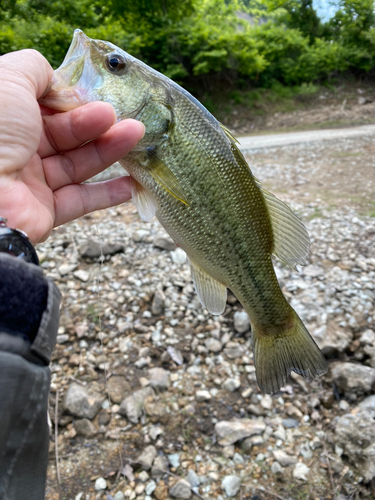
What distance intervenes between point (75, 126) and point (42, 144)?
41cm

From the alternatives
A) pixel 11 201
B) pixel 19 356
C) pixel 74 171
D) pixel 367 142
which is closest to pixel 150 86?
pixel 74 171

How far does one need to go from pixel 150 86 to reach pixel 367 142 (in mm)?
10296

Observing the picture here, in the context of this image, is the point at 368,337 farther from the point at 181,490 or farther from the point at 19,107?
the point at 19,107

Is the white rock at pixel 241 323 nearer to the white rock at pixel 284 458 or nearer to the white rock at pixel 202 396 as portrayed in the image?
the white rock at pixel 202 396

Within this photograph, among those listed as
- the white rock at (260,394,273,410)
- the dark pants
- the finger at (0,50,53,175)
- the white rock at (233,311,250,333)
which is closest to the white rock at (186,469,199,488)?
the white rock at (260,394,273,410)

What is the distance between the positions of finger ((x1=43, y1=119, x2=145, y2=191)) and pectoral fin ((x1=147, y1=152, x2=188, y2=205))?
0.13 metres

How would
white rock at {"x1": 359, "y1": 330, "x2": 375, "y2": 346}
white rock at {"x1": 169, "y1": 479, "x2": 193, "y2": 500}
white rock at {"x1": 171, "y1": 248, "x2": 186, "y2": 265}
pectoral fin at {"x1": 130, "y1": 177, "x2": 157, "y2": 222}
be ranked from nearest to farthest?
pectoral fin at {"x1": 130, "y1": 177, "x2": 157, "y2": 222}
white rock at {"x1": 169, "y1": 479, "x2": 193, "y2": 500}
white rock at {"x1": 359, "y1": 330, "x2": 375, "y2": 346}
white rock at {"x1": 171, "y1": 248, "x2": 186, "y2": 265}

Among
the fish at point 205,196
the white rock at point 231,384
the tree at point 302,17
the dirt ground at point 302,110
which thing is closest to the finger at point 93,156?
the fish at point 205,196

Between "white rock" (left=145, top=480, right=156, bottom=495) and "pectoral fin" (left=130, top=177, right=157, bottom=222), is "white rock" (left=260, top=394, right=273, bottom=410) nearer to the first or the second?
"white rock" (left=145, top=480, right=156, bottom=495)

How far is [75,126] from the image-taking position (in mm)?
1819

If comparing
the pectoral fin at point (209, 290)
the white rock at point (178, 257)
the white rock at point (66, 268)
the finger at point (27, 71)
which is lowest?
Answer: the white rock at point (66, 268)

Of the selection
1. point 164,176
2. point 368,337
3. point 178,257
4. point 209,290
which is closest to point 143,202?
point 164,176

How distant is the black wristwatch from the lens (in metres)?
1.23

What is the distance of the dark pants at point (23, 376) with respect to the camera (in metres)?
1.04
